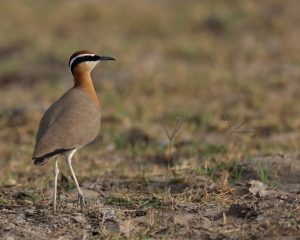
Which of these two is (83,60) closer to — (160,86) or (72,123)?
(72,123)

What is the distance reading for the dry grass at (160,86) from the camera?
6.97 metres

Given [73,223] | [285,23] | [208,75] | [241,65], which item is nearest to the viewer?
[73,223]

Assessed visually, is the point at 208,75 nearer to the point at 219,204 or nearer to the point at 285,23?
the point at 285,23

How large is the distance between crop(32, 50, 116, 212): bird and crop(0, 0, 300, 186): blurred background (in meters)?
1.13

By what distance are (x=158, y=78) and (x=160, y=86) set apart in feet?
0.49

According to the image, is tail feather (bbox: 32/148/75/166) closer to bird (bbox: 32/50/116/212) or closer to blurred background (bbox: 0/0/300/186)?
bird (bbox: 32/50/116/212)

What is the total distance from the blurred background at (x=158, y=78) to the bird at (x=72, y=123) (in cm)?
113

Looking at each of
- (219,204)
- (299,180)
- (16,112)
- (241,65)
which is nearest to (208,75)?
(241,65)

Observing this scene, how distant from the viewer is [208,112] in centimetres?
974

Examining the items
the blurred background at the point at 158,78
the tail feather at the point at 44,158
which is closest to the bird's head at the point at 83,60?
the tail feather at the point at 44,158

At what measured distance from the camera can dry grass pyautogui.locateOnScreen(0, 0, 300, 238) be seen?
6973 millimetres

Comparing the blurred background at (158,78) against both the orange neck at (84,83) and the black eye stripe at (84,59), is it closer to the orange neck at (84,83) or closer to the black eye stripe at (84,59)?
the orange neck at (84,83)

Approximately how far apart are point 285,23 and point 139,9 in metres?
3.39

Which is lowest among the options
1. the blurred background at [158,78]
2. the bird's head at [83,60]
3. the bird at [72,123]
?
the blurred background at [158,78]
